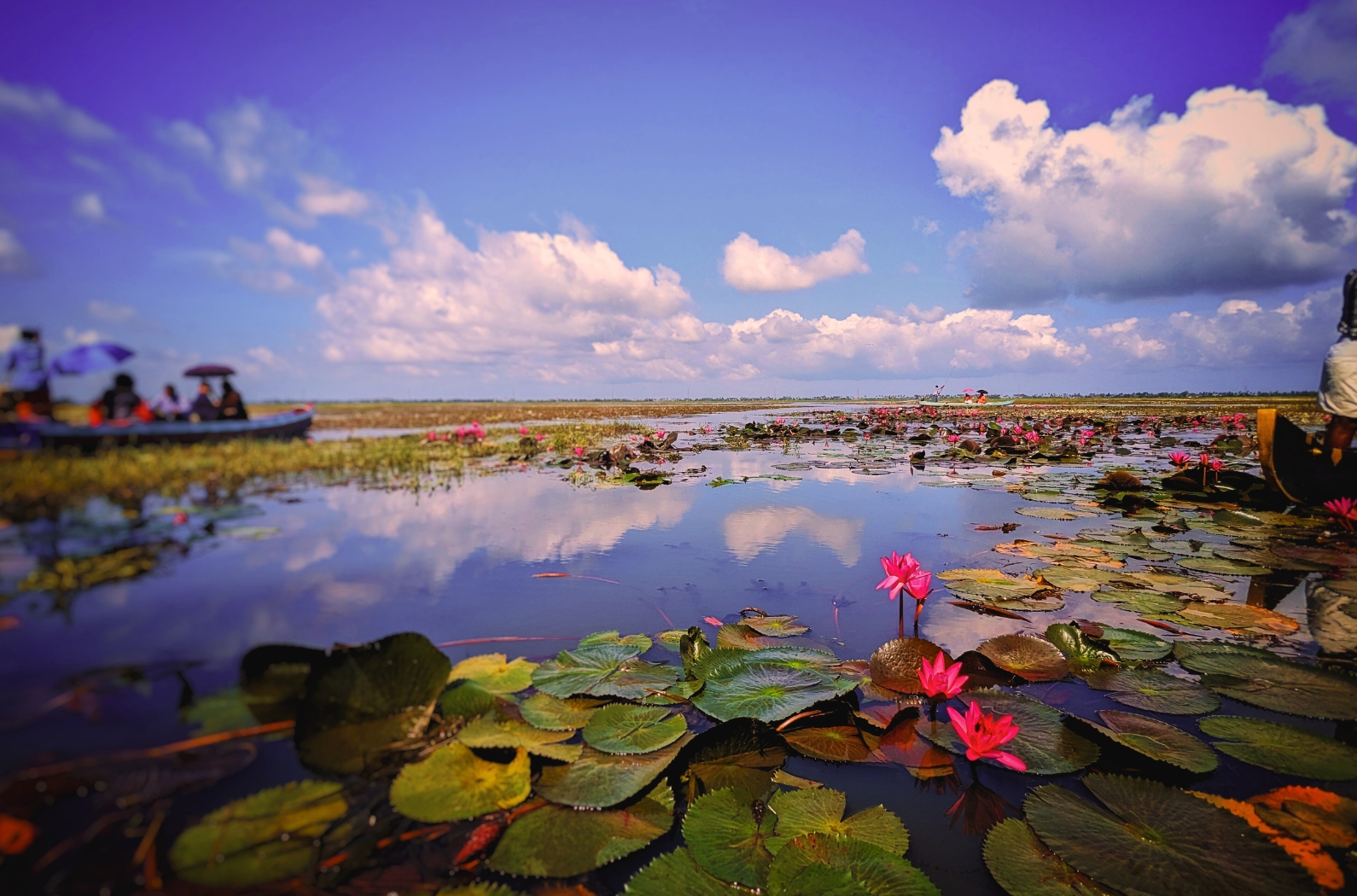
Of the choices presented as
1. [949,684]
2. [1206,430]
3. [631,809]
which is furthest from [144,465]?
[1206,430]

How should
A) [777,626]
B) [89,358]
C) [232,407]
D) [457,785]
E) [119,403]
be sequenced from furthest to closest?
[777,626] < [232,407] < [119,403] < [89,358] < [457,785]

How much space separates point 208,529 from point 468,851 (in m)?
1.22

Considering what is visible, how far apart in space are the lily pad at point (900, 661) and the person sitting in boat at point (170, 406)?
8.32 ft

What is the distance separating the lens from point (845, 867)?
986 millimetres

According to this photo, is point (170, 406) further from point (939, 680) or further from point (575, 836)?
point (939, 680)

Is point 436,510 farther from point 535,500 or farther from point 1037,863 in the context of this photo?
point 1037,863

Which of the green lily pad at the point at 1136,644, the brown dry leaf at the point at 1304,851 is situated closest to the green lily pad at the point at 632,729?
the brown dry leaf at the point at 1304,851

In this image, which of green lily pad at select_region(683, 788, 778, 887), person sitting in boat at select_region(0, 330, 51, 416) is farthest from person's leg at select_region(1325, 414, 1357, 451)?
person sitting in boat at select_region(0, 330, 51, 416)

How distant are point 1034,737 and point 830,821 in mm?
736

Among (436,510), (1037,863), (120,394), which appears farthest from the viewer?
(436,510)

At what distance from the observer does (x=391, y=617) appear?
2174mm

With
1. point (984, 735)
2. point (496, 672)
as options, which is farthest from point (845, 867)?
point (496, 672)

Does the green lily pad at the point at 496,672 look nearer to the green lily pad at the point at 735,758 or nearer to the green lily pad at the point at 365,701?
the green lily pad at the point at 365,701

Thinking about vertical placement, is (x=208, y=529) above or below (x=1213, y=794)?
above
